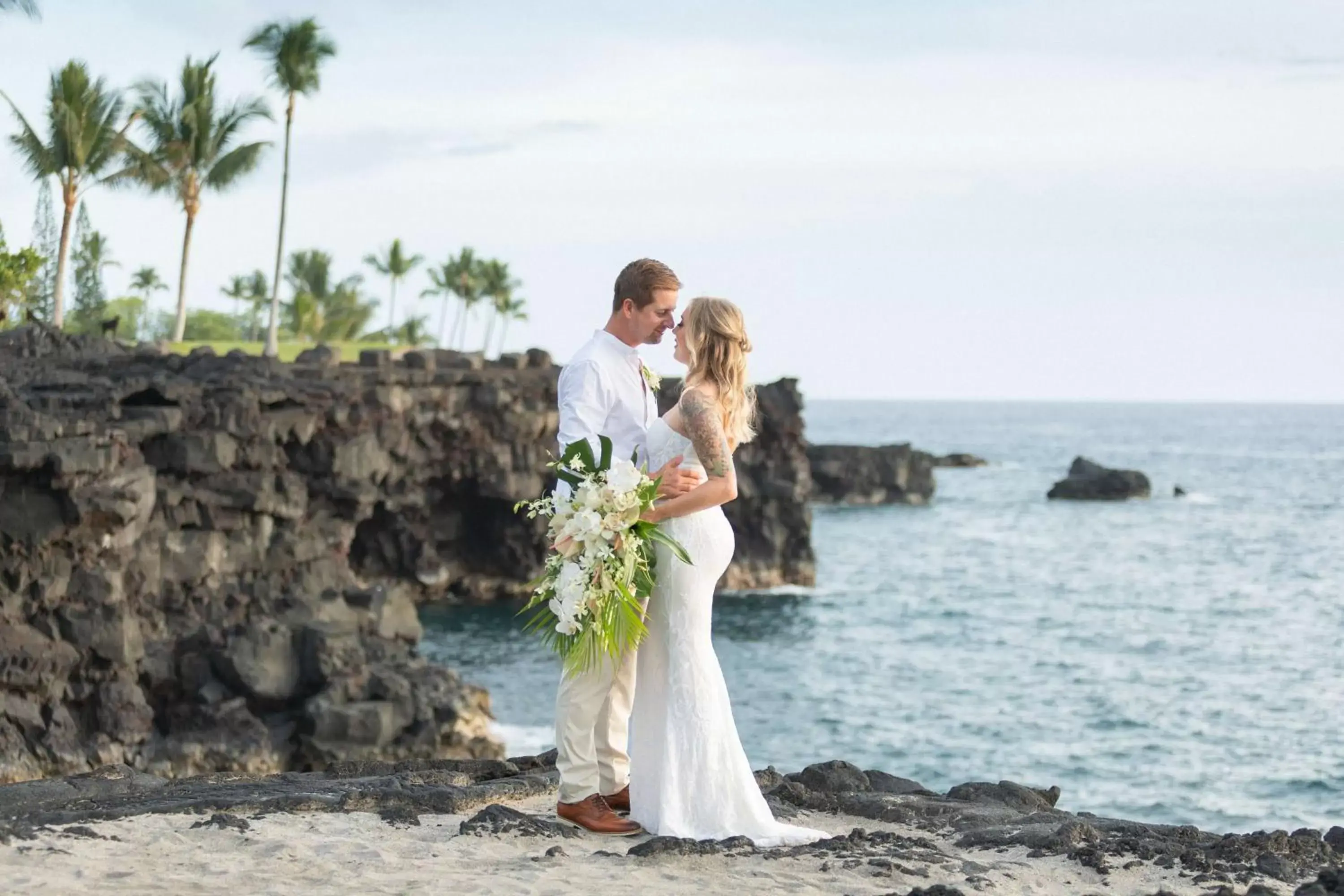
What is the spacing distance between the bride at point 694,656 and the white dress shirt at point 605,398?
214 mm

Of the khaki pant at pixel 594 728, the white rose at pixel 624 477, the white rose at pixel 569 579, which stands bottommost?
the khaki pant at pixel 594 728

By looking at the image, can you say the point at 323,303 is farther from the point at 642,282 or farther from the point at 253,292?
the point at 642,282

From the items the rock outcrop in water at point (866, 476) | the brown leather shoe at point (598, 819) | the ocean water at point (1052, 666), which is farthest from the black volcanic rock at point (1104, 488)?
the brown leather shoe at point (598, 819)

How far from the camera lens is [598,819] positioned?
8.89m

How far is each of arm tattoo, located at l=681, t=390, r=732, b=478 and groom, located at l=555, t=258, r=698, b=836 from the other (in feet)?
0.53

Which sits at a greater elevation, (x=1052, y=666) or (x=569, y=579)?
(x=569, y=579)

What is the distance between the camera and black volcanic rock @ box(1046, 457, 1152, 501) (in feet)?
406

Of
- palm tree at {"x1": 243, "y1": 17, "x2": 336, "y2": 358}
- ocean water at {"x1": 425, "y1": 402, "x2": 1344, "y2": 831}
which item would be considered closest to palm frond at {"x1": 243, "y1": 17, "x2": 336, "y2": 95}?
palm tree at {"x1": 243, "y1": 17, "x2": 336, "y2": 358}

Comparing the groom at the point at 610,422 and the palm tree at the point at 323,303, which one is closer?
the groom at the point at 610,422

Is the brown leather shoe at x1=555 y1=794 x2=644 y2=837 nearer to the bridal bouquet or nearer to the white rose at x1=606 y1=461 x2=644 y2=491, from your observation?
the bridal bouquet

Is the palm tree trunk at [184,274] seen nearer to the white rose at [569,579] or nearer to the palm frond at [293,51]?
the palm frond at [293,51]

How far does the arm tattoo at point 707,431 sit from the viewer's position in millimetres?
8203

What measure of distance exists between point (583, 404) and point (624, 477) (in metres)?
0.61

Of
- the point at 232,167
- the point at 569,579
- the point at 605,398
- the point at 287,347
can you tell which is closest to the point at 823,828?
the point at 569,579
